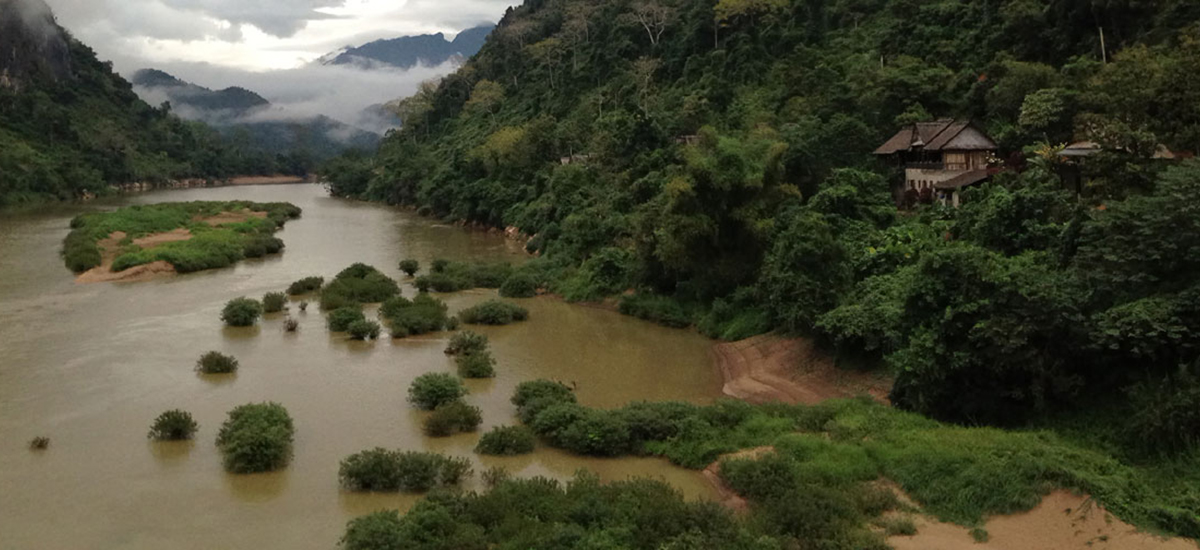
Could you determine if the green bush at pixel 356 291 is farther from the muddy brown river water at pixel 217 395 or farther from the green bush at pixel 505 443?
the green bush at pixel 505 443

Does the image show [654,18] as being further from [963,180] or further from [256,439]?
[256,439]

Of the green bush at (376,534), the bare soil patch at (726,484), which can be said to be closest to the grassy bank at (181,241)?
the green bush at (376,534)

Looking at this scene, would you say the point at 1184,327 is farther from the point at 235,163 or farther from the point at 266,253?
the point at 235,163

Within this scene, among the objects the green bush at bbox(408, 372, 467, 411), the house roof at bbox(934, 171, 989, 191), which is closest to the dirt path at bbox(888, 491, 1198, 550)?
the green bush at bbox(408, 372, 467, 411)

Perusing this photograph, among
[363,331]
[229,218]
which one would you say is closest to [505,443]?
[363,331]

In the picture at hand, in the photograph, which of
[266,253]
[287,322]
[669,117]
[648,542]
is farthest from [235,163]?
[648,542]
